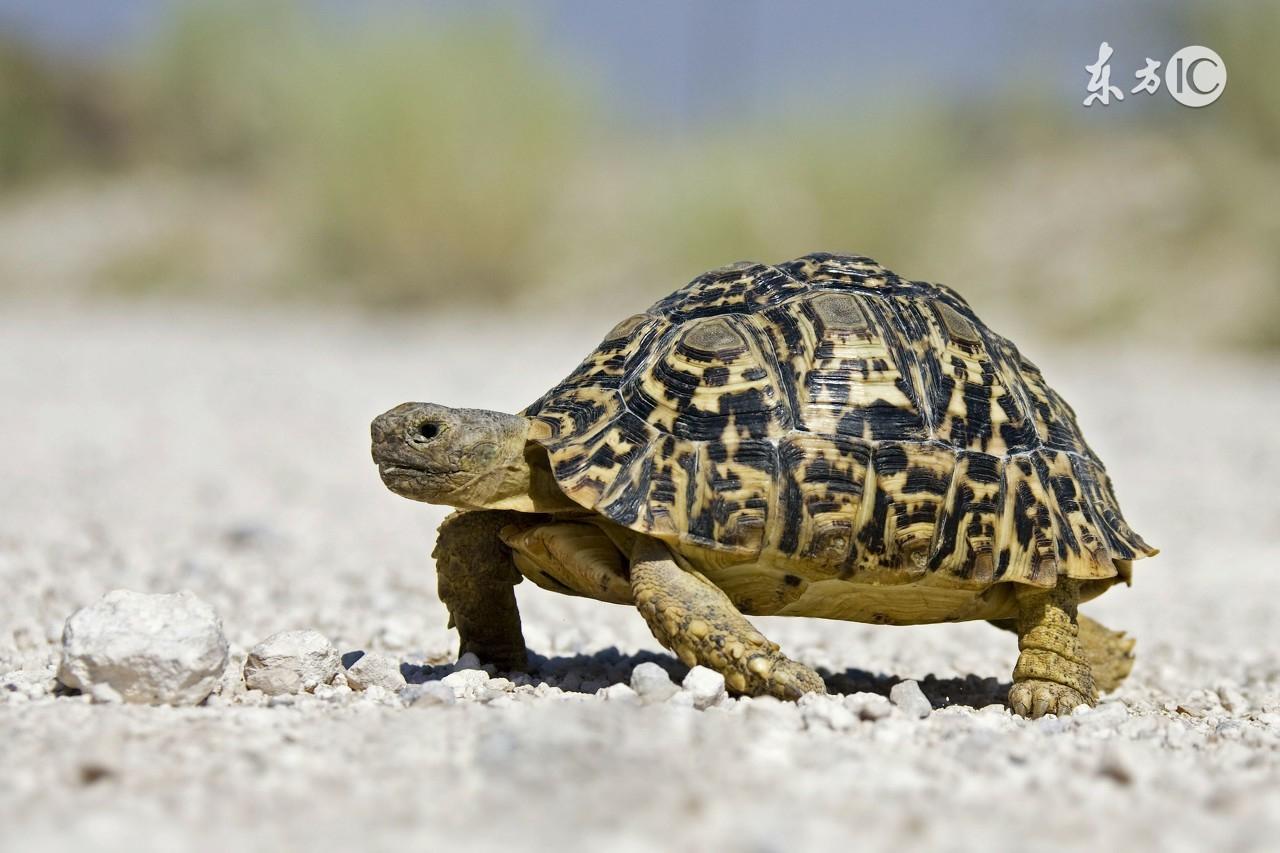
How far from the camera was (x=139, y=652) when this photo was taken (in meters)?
2.93

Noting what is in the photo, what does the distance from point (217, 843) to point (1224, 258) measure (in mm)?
17722

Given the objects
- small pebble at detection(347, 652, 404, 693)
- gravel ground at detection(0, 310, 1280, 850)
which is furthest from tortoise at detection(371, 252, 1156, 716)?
small pebble at detection(347, 652, 404, 693)

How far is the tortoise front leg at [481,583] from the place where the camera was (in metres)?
3.77

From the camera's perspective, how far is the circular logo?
16.6 m

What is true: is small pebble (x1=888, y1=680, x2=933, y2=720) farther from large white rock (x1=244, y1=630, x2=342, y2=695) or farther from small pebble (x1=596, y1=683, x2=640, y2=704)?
large white rock (x1=244, y1=630, x2=342, y2=695)

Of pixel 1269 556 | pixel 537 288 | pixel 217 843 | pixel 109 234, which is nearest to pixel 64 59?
pixel 109 234

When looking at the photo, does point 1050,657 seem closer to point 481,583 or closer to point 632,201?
point 481,583

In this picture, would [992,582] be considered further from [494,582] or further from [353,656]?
[353,656]

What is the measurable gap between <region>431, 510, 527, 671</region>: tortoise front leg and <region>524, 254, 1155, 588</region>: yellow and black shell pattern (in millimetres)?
377

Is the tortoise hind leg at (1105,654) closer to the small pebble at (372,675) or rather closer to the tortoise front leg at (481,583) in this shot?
the tortoise front leg at (481,583)

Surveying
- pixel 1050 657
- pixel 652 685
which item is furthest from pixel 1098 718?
pixel 652 685

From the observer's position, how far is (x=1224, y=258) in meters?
17.4

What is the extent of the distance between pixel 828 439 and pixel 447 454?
0.96 meters

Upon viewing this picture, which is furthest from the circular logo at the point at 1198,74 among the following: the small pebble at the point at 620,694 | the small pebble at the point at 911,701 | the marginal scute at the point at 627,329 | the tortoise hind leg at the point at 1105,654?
the small pebble at the point at 620,694
